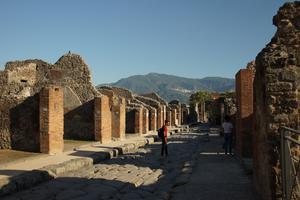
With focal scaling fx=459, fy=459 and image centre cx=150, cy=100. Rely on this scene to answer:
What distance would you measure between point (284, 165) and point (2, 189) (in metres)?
5.78

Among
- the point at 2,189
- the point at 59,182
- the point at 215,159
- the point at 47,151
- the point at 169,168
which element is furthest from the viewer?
the point at 47,151

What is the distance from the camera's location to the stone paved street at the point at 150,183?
8.98 metres

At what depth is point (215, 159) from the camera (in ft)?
49.6

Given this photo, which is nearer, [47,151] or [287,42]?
[287,42]

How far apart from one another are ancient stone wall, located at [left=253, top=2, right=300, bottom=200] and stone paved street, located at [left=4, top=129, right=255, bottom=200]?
1.41m

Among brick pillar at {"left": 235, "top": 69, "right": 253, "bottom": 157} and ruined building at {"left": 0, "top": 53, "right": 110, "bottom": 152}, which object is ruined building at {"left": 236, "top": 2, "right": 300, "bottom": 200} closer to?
brick pillar at {"left": 235, "top": 69, "right": 253, "bottom": 157}

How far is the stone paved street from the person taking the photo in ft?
29.5

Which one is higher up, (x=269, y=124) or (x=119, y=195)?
(x=269, y=124)

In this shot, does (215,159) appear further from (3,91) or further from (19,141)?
(3,91)

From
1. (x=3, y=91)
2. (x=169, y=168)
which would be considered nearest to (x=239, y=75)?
(x=169, y=168)

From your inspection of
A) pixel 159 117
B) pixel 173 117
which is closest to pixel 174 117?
pixel 173 117

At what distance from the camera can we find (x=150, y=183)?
11000 millimetres

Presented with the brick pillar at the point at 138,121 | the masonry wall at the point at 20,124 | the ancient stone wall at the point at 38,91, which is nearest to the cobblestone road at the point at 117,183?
the masonry wall at the point at 20,124

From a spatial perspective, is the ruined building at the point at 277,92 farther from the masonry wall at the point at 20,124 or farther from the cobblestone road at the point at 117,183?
the masonry wall at the point at 20,124
